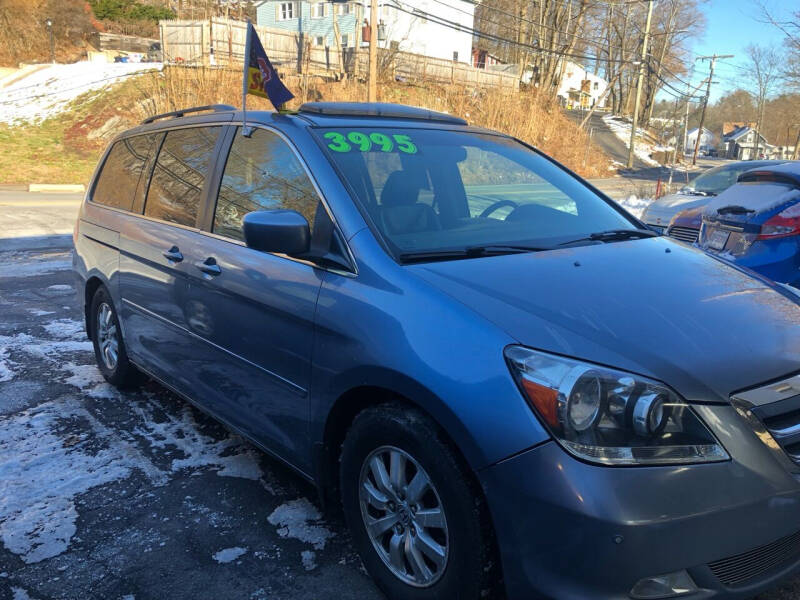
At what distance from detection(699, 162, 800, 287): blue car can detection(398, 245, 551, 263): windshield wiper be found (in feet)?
10.3

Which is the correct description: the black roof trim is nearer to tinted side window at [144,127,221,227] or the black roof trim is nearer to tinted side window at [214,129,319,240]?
tinted side window at [214,129,319,240]

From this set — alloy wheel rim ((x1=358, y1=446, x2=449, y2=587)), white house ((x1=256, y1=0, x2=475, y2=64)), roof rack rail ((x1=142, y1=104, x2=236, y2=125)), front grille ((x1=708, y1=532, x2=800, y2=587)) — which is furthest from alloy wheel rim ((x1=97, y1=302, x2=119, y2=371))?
white house ((x1=256, y1=0, x2=475, y2=64))

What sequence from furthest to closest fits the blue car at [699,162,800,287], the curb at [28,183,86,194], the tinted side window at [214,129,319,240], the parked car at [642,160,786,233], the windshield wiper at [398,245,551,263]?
the curb at [28,183,86,194]
the parked car at [642,160,786,233]
the blue car at [699,162,800,287]
the tinted side window at [214,129,319,240]
the windshield wiper at [398,245,551,263]

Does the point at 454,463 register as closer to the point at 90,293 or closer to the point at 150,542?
the point at 150,542

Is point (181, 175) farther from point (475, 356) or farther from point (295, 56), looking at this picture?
point (295, 56)

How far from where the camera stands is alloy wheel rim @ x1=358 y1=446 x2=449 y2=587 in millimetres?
2143

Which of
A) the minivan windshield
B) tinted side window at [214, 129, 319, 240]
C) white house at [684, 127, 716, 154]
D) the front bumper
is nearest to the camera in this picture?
the front bumper

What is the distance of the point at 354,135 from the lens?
3.01 m

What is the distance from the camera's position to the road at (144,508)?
2.57 meters

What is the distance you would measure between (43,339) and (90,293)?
4.19 ft

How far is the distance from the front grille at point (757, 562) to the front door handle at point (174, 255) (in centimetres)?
276

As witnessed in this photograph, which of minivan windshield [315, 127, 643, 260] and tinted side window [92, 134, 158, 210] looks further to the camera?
tinted side window [92, 134, 158, 210]

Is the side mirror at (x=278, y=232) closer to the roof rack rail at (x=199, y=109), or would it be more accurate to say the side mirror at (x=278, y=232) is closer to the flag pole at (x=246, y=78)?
the flag pole at (x=246, y=78)

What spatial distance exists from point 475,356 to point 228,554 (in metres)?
1.52
